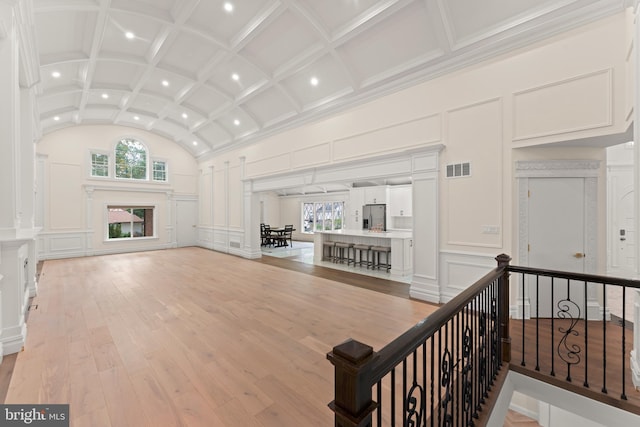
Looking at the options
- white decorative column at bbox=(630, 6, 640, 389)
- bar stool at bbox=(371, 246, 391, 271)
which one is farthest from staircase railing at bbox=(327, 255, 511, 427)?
bar stool at bbox=(371, 246, 391, 271)

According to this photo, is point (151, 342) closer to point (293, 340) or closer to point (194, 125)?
point (293, 340)

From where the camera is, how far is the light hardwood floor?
2.10 metres

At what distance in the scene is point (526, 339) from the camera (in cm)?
327

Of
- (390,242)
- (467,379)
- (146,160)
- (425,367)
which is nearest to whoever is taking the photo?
(425,367)

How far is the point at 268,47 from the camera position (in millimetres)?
5555

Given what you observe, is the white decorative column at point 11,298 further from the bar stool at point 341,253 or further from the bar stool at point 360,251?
the bar stool at point 341,253

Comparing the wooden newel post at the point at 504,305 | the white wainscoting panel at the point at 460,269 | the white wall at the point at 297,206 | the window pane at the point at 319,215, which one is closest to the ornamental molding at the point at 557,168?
the white wainscoting panel at the point at 460,269

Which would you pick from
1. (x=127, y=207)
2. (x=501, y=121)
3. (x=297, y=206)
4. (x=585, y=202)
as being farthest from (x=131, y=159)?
(x=585, y=202)

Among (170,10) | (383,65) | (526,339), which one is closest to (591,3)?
(383,65)

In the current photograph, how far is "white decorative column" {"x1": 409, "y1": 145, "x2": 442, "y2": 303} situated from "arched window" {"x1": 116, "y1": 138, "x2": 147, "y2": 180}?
1068 cm

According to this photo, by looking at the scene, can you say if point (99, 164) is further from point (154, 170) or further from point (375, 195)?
point (375, 195)

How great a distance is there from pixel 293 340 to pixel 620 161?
8.11 m

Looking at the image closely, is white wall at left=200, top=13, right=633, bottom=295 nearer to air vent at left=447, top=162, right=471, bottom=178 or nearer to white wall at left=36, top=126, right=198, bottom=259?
air vent at left=447, top=162, right=471, bottom=178

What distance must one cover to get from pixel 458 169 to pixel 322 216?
10.00 m
